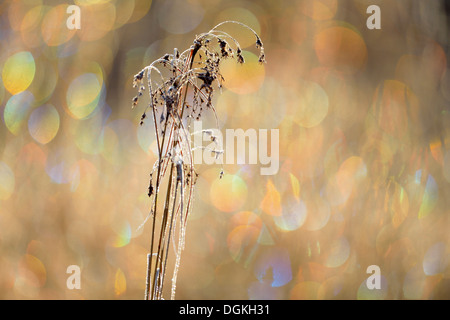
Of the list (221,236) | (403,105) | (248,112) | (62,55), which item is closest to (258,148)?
(248,112)

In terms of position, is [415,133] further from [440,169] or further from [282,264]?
[282,264]

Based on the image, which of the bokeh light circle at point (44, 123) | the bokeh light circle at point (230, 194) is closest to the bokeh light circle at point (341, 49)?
the bokeh light circle at point (230, 194)

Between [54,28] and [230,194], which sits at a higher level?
[54,28]

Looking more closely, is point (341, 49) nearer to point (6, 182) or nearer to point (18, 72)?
point (18, 72)

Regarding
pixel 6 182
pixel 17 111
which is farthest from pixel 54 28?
pixel 6 182

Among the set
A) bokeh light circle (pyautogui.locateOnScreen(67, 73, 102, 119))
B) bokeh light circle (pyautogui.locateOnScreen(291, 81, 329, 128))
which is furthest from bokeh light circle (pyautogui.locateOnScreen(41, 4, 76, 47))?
bokeh light circle (pyautogui.locateOnScreen(291, 81, 329, 128))

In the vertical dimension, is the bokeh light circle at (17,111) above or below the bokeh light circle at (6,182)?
above

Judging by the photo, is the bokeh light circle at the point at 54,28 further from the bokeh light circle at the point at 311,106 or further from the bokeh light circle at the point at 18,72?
the bokeh light circle at the point at 311,106

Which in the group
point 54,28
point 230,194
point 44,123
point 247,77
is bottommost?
point 230,194
